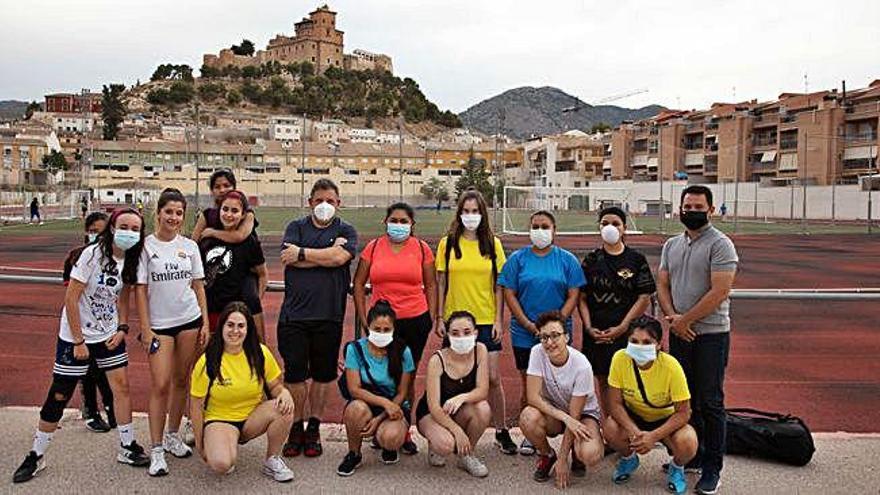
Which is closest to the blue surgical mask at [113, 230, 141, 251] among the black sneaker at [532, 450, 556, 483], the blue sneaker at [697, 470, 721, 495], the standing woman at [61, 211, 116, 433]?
the standing woman at [61, 211, 116, 433]

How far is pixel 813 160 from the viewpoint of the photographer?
207 ft

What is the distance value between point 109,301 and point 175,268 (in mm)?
469

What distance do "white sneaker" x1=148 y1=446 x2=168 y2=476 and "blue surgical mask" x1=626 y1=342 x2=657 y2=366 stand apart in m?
2.94

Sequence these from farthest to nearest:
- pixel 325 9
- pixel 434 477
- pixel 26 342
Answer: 1. pixel 325 9
2. pixel 26 342
3. pixel 434 477

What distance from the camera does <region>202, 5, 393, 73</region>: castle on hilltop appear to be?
186375mm

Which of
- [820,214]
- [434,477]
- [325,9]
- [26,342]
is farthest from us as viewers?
[325,9]

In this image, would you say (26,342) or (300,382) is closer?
(300,382)

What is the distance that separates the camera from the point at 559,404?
16.3ft

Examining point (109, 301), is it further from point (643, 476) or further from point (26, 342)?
point (26, 342)

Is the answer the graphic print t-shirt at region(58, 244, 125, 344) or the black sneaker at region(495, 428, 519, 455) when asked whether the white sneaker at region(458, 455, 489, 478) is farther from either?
the graphic print t-shirt at region(58, 244, 125, 344)

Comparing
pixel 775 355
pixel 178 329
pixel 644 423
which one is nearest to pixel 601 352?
pixel 644 423

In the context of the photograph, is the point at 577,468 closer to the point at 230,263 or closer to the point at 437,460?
the point at 437,460

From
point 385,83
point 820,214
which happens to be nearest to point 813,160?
point 820,214

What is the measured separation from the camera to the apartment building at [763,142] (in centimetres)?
6141
